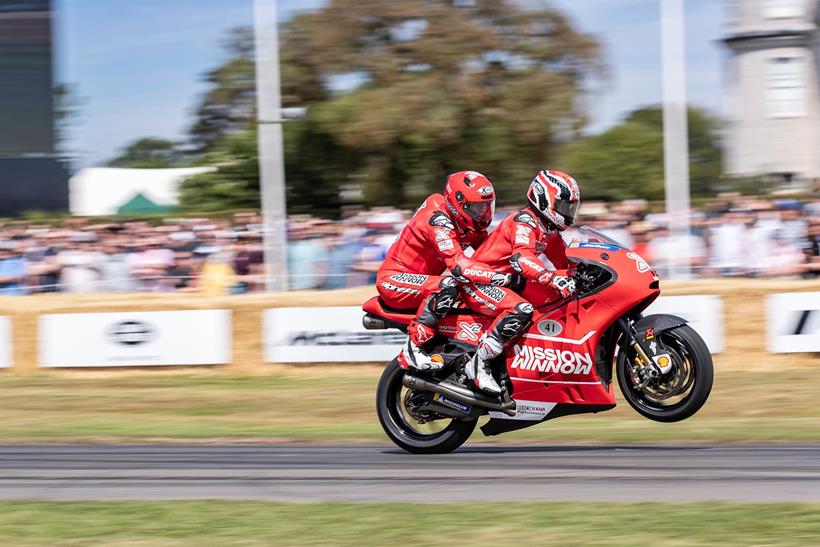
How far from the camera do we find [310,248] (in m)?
16.1

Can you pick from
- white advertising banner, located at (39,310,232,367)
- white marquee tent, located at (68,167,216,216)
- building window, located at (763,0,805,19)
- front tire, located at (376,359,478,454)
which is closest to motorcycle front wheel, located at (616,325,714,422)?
front tire, located at (376,359,478,454)

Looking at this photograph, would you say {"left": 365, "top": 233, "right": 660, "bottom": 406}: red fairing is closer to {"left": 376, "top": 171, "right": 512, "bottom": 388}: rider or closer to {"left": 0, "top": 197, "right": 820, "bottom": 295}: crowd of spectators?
{"left": 376, "top": 171, "right": 512, "bottom": 388}: rider

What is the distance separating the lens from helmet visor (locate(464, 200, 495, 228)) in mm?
8484

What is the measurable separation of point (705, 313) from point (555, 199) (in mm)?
5871

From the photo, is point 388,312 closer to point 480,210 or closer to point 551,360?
point 480,210

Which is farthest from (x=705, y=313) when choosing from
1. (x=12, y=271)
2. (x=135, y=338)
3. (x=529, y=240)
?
(x=12, y=271)

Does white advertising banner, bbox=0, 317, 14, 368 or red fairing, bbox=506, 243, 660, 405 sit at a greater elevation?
red fairing, bbox=506, 243, 660, 405

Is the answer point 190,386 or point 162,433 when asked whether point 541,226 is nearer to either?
point 162,433

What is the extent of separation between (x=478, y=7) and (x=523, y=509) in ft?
77.7

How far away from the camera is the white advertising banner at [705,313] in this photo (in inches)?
533

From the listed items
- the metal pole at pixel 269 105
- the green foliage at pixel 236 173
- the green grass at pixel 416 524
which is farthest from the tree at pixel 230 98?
the green grass at pixel 416 524

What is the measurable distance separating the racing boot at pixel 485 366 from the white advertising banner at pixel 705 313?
18.5 ft

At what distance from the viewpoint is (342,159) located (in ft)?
101

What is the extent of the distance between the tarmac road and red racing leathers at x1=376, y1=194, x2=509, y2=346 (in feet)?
3.24
